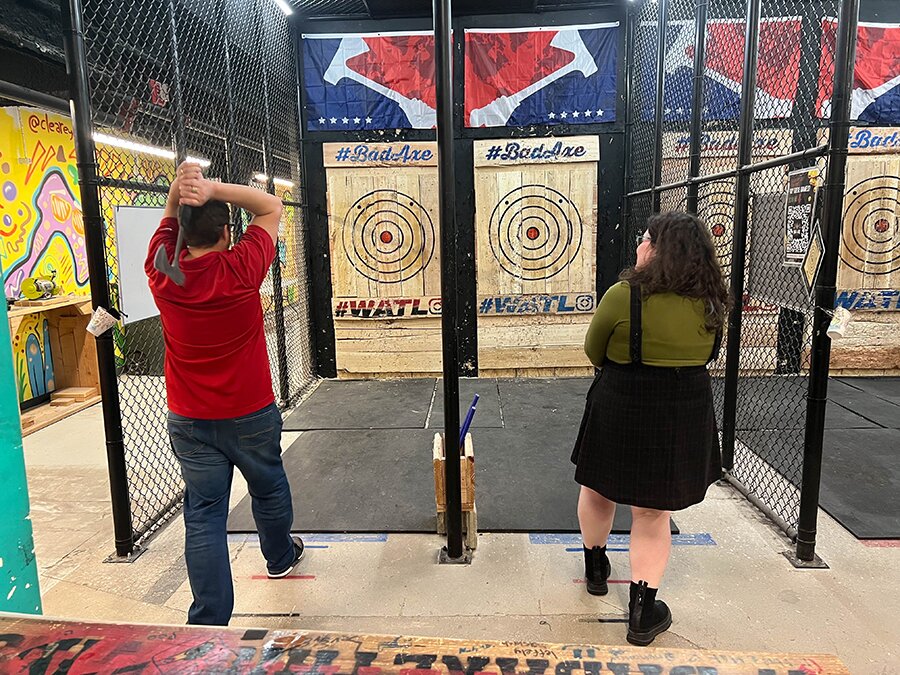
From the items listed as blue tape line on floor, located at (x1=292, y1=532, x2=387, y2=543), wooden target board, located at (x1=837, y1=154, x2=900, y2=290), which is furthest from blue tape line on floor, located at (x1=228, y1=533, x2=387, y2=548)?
wooden target board, located at (x1=837, y1=154, x2=900, y2=290)

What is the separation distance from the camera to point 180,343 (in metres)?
1.88

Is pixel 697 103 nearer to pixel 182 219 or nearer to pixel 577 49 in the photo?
pixel 577 49

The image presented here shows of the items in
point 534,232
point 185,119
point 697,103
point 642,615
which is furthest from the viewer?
point 534,232

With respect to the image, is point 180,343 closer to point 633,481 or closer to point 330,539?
point 330,539

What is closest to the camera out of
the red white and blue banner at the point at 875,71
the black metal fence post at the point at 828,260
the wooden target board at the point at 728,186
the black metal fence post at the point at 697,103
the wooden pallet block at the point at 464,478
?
the black metal fence post at the point at 828,260

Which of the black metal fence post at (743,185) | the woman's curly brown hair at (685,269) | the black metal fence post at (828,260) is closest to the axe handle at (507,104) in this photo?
the black metal fence post at (743,185)

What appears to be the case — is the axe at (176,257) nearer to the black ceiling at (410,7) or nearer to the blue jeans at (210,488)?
the blue jeans at (210,488)

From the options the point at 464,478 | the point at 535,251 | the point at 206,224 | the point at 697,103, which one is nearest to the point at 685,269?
the point at 464,478

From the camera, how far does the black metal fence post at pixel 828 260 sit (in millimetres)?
2250

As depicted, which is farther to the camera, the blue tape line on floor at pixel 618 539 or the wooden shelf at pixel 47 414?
the wooden shelf at pixel 47 414

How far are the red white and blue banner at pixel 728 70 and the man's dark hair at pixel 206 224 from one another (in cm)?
381

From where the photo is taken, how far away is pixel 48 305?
15.7ft

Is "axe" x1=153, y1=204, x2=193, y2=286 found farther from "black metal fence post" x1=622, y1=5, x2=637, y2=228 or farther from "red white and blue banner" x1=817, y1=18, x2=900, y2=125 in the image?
"red white and blue banner" x1=817, y1=18, x2=900, y2=125

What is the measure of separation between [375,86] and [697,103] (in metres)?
3.03
